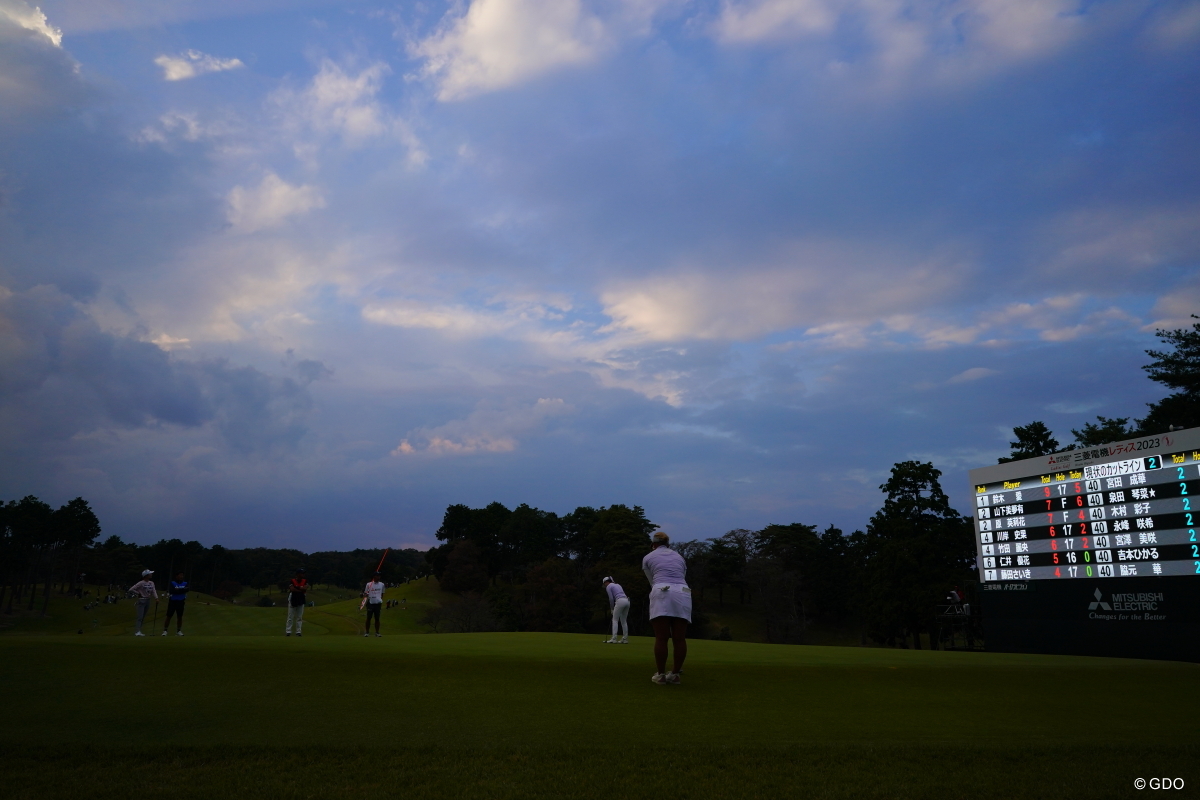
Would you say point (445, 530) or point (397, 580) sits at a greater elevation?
point (445, 530)

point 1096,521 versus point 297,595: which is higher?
point 1096,521

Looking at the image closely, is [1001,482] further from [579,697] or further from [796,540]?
[796,540]

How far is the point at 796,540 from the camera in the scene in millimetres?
91375

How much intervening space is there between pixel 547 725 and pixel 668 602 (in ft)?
8.86

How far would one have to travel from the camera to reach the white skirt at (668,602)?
9648 millimetres

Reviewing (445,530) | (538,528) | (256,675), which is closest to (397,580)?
(445,530)

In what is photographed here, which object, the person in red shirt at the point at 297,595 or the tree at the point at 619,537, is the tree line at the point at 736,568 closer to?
the tree at the point at 619,537

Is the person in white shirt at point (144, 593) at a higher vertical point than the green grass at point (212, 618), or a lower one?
higher

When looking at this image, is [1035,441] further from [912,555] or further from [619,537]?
[619,537]

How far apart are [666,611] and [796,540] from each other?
3427 inches

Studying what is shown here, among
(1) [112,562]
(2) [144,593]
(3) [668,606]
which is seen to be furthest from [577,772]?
(1) [112,562]

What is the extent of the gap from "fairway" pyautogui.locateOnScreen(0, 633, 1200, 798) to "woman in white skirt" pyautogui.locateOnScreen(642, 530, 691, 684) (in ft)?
1.40

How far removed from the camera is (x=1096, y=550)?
82.6 ft

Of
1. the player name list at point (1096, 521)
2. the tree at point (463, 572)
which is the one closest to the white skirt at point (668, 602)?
the player name list at point (1096, 521)
